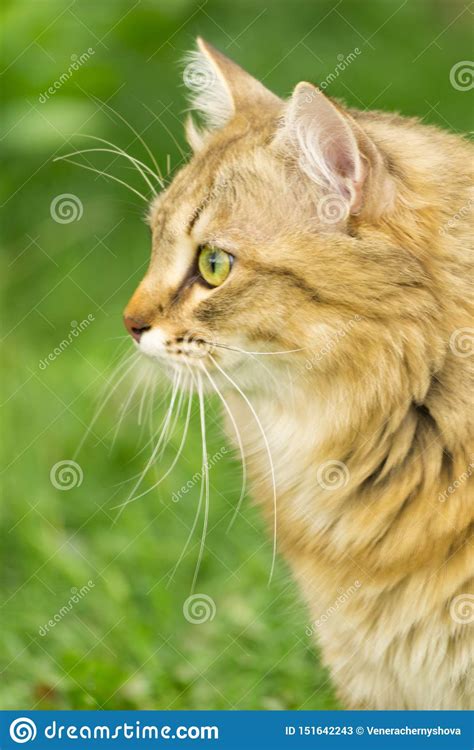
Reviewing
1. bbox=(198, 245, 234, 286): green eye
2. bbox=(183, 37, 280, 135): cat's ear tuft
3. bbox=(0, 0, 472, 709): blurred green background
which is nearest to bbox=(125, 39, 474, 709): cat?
bbox=(198, 245, 234, 286): green eye

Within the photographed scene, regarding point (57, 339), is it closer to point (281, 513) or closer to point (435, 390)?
point (281, 513)

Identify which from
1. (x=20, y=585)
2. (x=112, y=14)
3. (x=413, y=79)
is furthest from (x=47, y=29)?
(x=20, y=585)

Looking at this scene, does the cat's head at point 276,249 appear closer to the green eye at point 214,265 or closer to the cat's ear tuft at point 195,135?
the green eye at point 214,265

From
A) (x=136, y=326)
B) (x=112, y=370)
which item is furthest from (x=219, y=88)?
(x=112, y=370)

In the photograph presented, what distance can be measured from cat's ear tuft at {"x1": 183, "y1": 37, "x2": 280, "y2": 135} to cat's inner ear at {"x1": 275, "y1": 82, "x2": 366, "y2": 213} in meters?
0.40

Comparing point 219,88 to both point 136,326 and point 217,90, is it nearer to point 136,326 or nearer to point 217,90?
point 217,90

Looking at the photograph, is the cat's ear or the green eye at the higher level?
the cat's ear

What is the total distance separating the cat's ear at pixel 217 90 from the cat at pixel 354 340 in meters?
0.20

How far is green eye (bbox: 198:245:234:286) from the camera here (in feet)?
8.18

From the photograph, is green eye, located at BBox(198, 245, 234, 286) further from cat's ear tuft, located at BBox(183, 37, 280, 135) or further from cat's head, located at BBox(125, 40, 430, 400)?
cat's ear tuft, located at BBox(183, 37, 280, 135)

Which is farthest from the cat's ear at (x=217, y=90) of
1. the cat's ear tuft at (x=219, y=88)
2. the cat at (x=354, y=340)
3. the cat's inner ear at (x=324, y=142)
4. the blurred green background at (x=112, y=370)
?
the blurred green background at (x=112, y=370)

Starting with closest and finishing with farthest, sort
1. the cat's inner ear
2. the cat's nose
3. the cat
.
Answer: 1. the cat's inner ear
2. the cat
3. the cat's nose

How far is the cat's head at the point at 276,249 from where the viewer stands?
7.82 ft

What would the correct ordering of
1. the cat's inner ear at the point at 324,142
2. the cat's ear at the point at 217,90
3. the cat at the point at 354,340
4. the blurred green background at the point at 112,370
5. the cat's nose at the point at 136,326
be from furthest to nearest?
the blurred green background at the point at 112,370, the cat's ear at the point at 217,90, the cat's nose at the point at 136,326, the cat at the point at 354,340, the cat's inner ear at the point at 324,142
